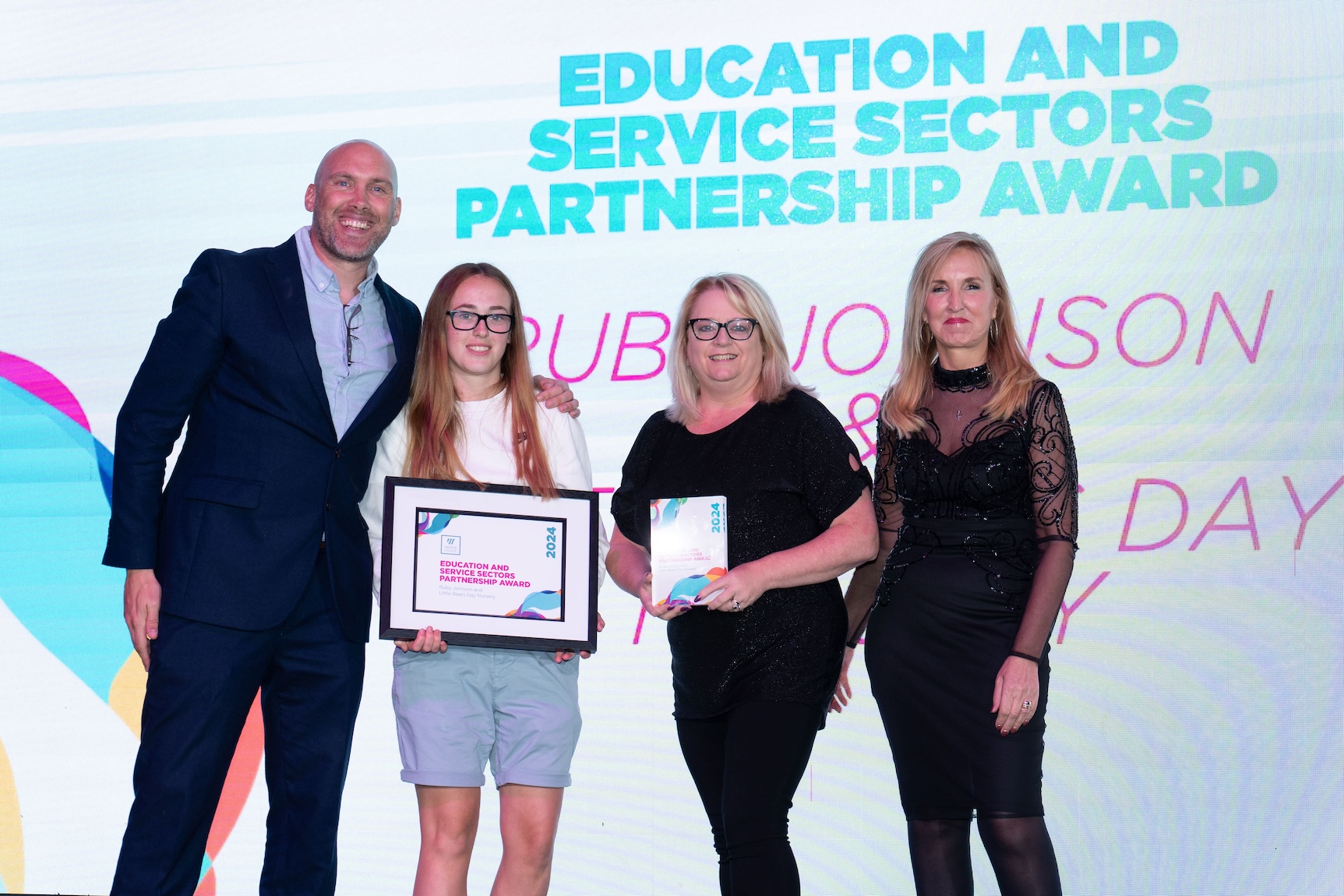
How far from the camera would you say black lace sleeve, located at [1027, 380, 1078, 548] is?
8.10 feet

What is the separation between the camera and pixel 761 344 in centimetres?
266

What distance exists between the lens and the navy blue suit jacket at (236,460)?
2670 mm

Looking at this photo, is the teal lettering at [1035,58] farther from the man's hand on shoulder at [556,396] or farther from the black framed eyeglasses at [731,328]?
the man's hand on shoulder at [556,396]

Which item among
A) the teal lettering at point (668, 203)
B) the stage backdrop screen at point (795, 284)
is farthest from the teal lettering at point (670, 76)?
the teal lettering at point (668, 203)

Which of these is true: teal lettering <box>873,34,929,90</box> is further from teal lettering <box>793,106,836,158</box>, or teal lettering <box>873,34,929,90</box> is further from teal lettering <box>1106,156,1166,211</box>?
teal lettering <box>1106,156,1166,211</box>

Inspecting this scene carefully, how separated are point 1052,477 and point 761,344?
2.15ft

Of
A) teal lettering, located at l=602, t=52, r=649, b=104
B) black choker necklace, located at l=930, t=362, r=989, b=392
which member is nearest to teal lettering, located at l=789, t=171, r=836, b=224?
teal lettering, located at l=602, t=52, r=649, b=104

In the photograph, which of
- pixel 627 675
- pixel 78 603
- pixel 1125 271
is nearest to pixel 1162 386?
pixel 1125 271

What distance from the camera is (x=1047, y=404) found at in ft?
8.24

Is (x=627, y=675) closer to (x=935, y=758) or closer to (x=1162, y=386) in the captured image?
(x=935, y=758)

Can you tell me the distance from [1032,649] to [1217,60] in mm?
2021

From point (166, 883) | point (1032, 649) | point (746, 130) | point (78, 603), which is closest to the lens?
point (1032, 649)

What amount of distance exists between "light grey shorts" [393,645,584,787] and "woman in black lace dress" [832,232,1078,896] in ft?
2.22

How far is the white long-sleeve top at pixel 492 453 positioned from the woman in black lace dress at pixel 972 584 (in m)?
0.69
